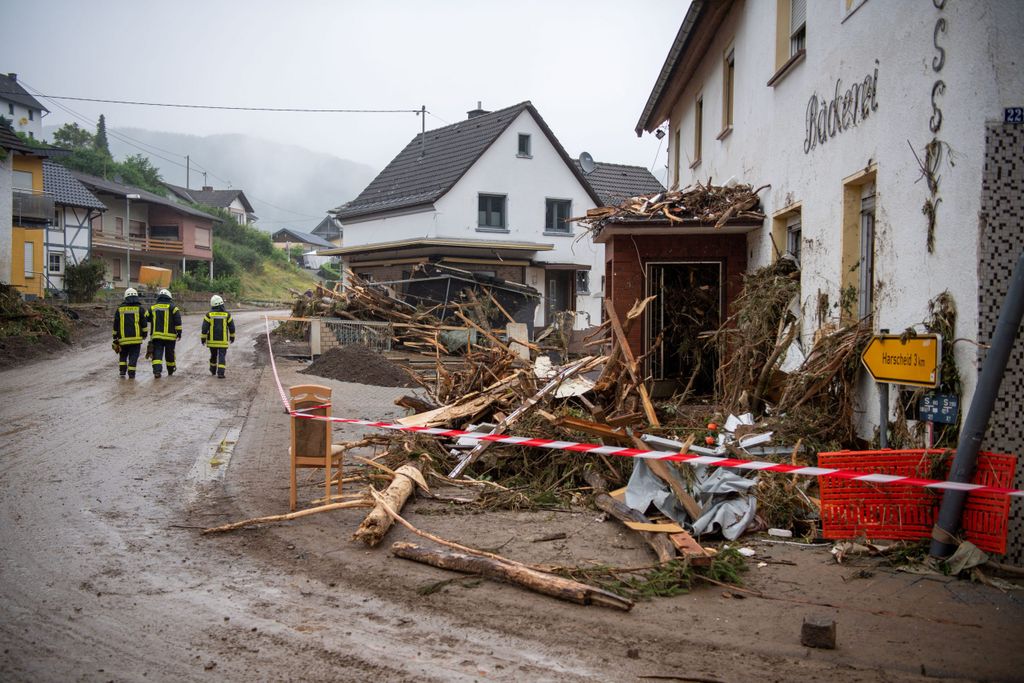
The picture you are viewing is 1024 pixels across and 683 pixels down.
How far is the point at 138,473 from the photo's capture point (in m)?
8.45

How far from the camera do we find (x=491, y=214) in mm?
35750

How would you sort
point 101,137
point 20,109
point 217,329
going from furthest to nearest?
point 101,137, point 20,109, point 217,329

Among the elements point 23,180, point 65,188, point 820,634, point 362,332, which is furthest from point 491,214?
point 820,634

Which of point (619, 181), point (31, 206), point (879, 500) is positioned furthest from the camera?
point (619, 181)

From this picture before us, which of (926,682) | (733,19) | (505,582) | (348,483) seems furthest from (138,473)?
(733,19)

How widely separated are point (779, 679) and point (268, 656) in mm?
2564

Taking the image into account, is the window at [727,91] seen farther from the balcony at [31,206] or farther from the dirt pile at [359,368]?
the balcony at [31,206]

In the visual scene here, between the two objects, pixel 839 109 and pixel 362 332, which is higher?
pixel 839 109

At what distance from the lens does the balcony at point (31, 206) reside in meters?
36.4

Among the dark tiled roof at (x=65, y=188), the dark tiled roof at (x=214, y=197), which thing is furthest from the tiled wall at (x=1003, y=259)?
the dark tiled roof at (x=214, y=197)

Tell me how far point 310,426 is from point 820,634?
4.54 m

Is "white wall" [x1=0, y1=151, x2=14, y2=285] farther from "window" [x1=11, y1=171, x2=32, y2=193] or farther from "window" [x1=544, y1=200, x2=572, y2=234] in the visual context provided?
"window" [x1=544, y1=200, x2=572, y2=234]

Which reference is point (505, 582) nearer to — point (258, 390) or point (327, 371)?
point (258, 390)

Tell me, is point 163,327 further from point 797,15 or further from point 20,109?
point 20,109
